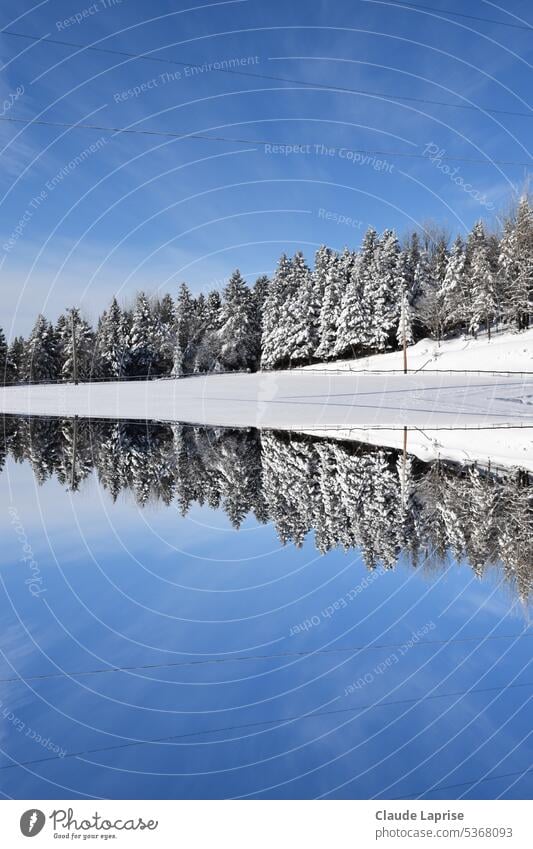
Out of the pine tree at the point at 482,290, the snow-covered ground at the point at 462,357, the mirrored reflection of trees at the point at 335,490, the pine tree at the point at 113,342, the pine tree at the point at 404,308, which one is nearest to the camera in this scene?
the mirrored reflection of trees at the point at 335,490

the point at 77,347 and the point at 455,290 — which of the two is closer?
the point at 455,290

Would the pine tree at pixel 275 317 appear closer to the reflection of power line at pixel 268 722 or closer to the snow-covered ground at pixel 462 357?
the snow-covered ground at pixel 462 357

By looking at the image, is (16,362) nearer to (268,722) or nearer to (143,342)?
(143,342)

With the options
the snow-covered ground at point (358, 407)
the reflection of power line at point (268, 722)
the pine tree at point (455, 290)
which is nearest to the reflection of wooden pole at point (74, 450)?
the snow-covered ground at point (358, 407)

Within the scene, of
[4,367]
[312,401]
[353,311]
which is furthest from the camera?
[4,367]

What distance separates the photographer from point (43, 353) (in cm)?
7056

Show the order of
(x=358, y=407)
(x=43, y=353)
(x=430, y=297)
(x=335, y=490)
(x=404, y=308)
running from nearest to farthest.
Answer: (x=335, y=490) → (x=358, y=407) → (x=404, y=308) → (x=430, y=297) → (x=43, y=353)

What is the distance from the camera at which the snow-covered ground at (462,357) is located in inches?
1950

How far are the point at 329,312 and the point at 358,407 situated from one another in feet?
122

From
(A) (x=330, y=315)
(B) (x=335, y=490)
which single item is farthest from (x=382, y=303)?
(B) (x=335, y=490)

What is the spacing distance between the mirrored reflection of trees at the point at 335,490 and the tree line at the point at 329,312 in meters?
47.8

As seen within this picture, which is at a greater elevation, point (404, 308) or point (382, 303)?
point (382, 303)

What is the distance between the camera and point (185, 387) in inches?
1657

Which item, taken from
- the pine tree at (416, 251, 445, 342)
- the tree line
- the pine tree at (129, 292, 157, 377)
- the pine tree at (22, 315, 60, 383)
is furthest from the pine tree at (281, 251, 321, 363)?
the pine tree at (22, 315, 60, 383)
